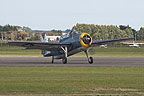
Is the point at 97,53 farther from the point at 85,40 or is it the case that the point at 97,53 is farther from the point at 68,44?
the point at 85,40

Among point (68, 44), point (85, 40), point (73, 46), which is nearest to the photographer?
point (85, 40)

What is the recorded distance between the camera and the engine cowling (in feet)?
124

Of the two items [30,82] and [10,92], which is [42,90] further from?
[30,82]

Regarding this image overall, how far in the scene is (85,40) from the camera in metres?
37.8

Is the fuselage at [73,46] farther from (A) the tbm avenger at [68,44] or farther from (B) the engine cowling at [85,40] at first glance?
(B) the engine cowling at [85,40]

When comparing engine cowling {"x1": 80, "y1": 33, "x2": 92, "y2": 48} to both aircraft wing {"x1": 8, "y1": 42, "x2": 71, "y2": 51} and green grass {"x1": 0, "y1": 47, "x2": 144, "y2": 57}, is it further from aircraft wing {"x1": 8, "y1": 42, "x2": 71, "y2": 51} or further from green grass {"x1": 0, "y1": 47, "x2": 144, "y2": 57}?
green grass {"x1": 0, "y1": 47, "x2": 144, "y2": 57}

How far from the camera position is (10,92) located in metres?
16.1

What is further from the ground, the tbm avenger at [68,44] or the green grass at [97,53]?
the tbm avenger at [68,44]

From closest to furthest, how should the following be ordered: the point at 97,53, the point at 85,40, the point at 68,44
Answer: the point at 85,40 < the point at 68,44 < the point at 97,53

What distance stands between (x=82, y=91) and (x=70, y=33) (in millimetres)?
24130

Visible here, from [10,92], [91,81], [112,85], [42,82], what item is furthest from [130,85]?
[10,92]

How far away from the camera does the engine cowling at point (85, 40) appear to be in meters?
37.8

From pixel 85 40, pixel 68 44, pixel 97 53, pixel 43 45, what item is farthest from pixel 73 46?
pixel 97 53

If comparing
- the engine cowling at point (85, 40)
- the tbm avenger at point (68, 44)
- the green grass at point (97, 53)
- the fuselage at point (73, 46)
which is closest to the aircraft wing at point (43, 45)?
the tbm avenger at point (68, 44)
